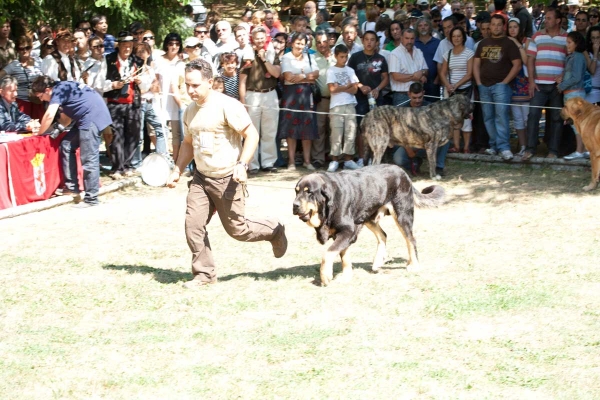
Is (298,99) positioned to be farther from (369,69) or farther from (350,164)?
(350,164)

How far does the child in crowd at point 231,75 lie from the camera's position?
1373 cm

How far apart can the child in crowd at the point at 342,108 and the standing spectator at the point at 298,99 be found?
1.06ft

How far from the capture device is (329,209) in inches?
312

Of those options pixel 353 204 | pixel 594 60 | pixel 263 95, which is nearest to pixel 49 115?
pixel 263 95

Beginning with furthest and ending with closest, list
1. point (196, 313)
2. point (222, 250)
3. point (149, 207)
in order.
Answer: point (149, 207), point (222, 250), point (196, 313)

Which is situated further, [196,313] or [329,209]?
[329,209]

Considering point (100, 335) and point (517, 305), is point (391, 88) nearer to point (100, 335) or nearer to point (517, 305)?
point (517, 305)

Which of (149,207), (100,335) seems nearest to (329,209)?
(100,335)

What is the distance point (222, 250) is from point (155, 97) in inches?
201

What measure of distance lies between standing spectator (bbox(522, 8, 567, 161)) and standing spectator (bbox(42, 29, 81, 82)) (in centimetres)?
698

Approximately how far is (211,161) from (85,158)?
4.76 m

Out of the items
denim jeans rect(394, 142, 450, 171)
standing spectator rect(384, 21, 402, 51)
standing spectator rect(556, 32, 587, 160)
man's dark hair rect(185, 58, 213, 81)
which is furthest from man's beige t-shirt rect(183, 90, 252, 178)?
standing spectator rect(384, 21, 402, 51)

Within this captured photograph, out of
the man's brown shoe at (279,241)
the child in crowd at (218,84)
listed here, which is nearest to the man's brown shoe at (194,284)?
the man's brown shoe at (279,241)

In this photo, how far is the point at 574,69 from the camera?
12961mm
